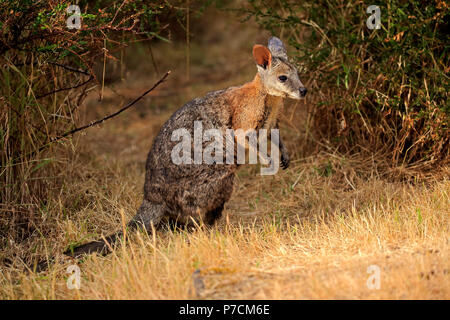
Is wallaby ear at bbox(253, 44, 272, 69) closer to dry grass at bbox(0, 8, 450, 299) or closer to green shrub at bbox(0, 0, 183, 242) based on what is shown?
green shrub at bbox(0, 0, 183, 242)

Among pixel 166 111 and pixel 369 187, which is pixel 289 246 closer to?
pixel 369 187

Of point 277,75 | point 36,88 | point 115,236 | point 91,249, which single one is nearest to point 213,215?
point 115,236

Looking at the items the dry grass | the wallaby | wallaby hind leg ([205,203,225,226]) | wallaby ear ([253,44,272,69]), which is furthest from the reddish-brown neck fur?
the dry grass

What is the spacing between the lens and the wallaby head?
15.7 ft

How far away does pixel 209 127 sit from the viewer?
4934 millimetres

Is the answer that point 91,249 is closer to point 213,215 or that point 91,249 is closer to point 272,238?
Result: point 213,215

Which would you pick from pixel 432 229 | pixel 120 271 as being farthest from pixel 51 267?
pixel 432 229

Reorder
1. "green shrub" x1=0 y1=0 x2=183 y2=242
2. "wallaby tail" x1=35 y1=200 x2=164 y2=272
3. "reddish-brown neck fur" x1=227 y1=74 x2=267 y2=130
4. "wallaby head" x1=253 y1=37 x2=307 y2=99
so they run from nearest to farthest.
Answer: "wallaby tail" x1=35 y1=200 x2=164 y2=272
"green shrub" x1=0 y1=0 x2=183 y2=242
"wallaby head" x1=253 y1=37 x2=307 y2=99
"reddish-brown neck fur" x1=227 y1=74 x2=267 y2=130

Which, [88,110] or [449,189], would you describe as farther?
[88,110]

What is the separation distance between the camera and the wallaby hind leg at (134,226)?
4.30 metres

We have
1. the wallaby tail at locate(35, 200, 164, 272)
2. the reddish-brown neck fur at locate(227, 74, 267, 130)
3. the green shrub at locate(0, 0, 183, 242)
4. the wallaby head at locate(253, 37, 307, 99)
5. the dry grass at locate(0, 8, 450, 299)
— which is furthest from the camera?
the reddish-brown neck fur at locate(227, 74, 267, 130)

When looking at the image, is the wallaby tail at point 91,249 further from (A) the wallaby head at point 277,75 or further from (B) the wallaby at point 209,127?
(A) the wallaby head at point 277,75

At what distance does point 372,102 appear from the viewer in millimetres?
6016
